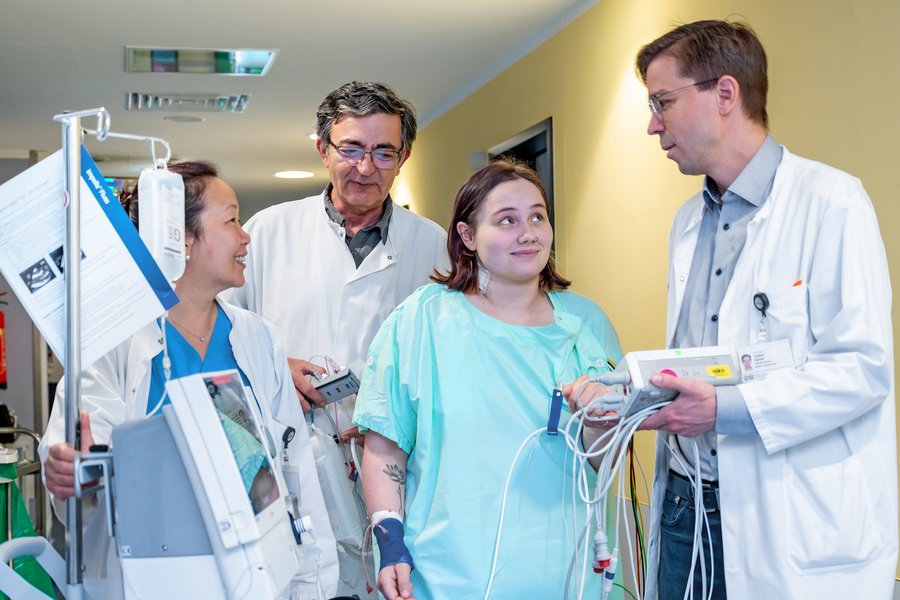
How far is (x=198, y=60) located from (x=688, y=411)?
424 centimetres

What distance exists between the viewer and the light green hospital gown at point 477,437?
172 centimetres

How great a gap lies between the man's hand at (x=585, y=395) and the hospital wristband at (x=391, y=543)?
1.32 ft

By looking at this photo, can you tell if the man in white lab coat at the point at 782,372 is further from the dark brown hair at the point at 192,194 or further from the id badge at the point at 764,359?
the dark brown hair at the point at 192,194

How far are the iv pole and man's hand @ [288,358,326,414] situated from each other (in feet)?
3.02

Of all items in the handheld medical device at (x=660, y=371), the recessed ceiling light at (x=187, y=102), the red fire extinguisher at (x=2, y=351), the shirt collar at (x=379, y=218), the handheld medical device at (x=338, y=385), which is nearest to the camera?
the handheld medical device at (x=660, y=371)

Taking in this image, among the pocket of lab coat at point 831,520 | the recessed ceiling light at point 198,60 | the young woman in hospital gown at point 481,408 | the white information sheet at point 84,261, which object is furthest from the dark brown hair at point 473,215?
the recessed ceiling light at point 198,60

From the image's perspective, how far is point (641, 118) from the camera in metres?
3.68

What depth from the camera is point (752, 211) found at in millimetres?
1817

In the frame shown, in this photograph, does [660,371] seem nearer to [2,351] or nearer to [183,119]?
[2,351]

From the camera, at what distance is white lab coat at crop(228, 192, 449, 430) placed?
2416 millimetres

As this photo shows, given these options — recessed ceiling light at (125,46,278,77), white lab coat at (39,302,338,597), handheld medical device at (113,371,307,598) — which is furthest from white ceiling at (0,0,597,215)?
handheld medical device at (113,371,307,598)

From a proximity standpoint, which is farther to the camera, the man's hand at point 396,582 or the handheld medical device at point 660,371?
the man's hand at point 396,582

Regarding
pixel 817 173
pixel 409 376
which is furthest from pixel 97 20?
pixel 817 173

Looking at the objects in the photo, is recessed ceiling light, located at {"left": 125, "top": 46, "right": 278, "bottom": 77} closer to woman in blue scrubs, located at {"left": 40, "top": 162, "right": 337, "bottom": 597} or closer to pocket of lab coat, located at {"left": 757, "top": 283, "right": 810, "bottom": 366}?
woman in blue scrubs, located at {"left": 40, "top": 162, "right": 337, "bottom": 597}
